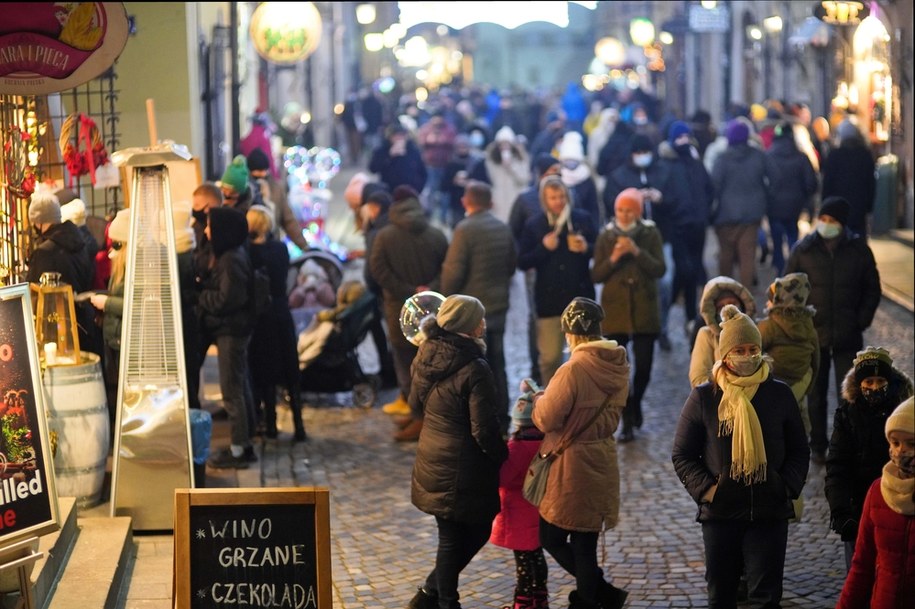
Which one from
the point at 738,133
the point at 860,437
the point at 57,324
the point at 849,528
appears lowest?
the point at 849,528

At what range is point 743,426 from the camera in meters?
7.03

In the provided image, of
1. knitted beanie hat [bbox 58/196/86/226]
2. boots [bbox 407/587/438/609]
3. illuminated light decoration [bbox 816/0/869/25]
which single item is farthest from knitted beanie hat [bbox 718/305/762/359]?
illuminated light decoration [bbox 816/0/869/25]

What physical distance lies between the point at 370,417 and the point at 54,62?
17.4 ft

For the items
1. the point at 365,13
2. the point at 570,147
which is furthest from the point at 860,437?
the point at 365,13

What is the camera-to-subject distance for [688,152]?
16578 millimetres

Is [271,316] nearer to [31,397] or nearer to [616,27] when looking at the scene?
[31,397]

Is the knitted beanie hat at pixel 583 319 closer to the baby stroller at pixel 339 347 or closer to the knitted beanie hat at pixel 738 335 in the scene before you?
the knitted beanie hat at pixel 738 335

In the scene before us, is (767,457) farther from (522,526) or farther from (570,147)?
(570,147)

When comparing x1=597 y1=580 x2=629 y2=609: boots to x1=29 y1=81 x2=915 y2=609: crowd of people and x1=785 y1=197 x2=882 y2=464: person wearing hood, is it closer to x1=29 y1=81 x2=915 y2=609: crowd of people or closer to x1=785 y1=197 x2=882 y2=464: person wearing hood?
x1=29 y1=81 x2=915 y2=609: crowd of people

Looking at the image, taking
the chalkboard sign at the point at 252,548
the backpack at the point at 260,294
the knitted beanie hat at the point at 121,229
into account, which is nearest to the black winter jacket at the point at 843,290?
the backpack at the point at 260,294

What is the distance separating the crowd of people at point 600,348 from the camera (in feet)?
23.4

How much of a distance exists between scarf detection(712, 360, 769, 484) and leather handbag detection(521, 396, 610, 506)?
0.86m

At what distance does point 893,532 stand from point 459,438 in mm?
2429

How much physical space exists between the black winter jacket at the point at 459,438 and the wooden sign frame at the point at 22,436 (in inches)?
72.6
